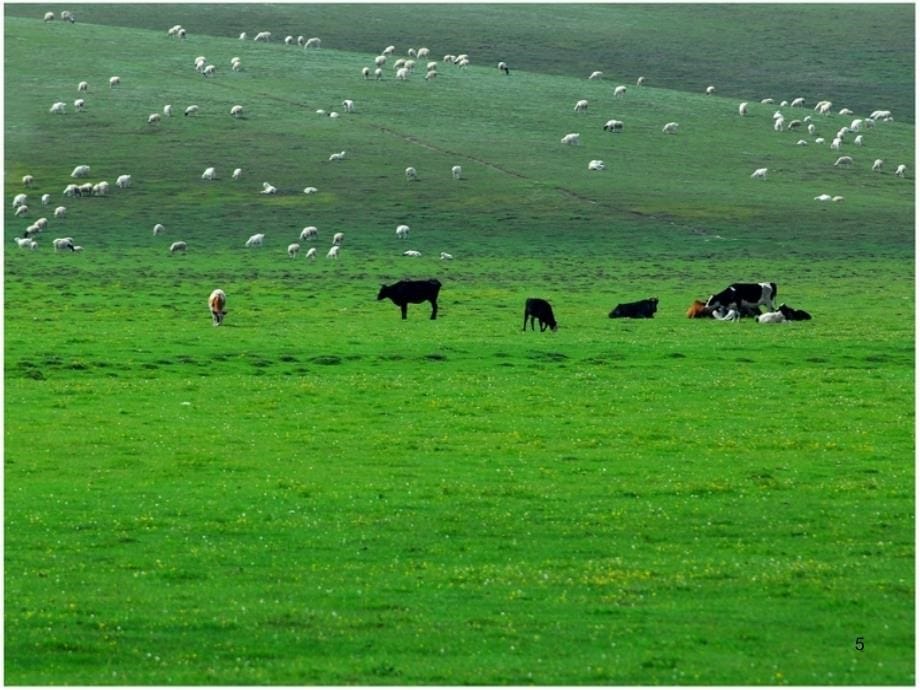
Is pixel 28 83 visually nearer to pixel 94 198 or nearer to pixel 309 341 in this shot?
pixel 94 198

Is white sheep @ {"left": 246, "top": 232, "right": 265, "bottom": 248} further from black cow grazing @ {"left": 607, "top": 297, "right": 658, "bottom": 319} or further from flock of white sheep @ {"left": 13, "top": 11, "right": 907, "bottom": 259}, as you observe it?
black cow grazing @ {"left": 607, "top": 297, "right": 658, "bottom": 319}

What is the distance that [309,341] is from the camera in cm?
4019

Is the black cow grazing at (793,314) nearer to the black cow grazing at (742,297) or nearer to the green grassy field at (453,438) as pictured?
the green grassy field at (453,438)

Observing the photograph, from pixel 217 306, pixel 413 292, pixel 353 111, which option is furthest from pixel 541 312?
pixel 353 111

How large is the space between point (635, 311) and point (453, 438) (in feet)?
68.3

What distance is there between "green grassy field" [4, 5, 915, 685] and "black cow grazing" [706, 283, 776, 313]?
55.3 inches

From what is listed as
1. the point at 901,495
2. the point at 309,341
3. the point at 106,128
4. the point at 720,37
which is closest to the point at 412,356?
the point at 309,341

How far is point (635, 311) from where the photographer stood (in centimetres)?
4750

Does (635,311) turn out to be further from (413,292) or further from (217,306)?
(217,306)

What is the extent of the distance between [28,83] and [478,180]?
30.9 meters

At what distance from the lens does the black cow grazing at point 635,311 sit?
47.4 metres

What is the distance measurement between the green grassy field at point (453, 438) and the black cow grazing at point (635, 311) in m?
0.61

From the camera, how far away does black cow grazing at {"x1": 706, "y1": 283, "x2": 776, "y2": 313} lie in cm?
4753

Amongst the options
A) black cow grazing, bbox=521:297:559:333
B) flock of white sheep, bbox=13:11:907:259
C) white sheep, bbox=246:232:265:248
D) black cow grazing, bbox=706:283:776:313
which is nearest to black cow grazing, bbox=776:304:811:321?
black cow grazing, bbox=706:283:776:313
